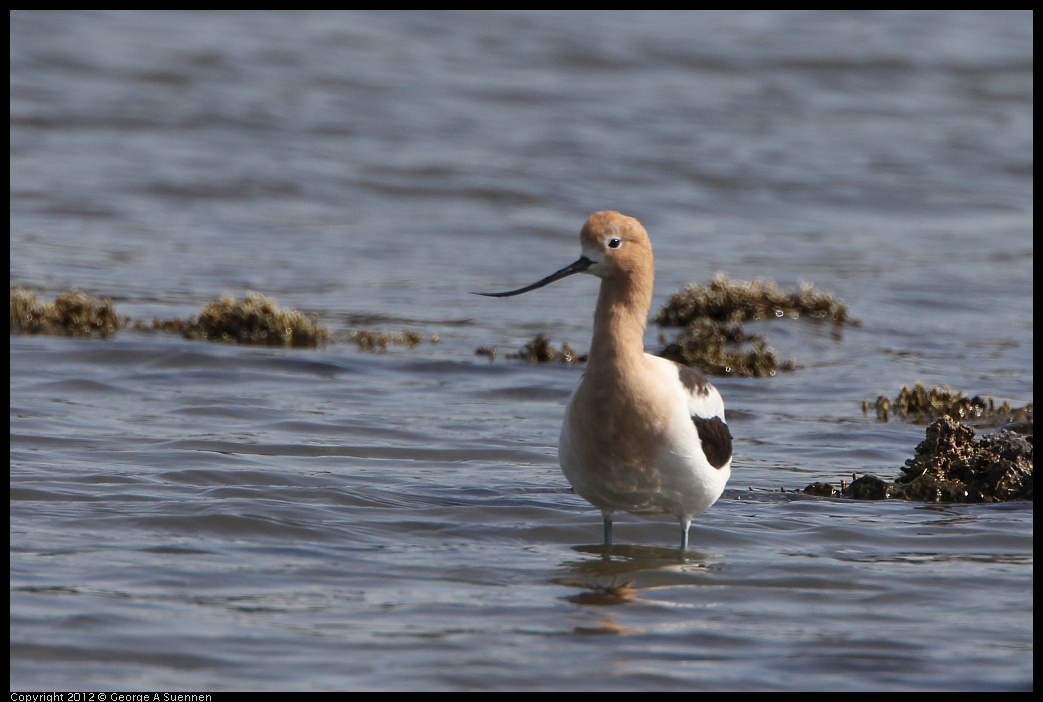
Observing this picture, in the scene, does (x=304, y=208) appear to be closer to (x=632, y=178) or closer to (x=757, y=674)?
(x=632, y=178)

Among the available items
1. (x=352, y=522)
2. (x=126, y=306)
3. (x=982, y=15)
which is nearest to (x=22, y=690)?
(x=352, y=522)

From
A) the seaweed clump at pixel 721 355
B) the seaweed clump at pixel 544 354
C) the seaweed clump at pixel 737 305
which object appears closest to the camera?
the seaweed clump at pixel 721 355

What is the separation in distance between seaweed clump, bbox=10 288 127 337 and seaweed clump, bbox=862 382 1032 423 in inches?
270

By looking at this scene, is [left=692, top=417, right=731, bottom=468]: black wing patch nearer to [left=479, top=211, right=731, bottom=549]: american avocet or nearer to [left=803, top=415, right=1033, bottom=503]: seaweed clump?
[left=479, top=211, right=731, bottom=549]: american avocet

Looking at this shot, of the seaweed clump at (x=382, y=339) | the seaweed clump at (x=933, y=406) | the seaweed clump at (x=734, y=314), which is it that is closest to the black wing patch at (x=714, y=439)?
the seaweed clump at (x=933, y=406)

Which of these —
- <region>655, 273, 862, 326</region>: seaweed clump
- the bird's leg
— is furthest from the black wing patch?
<region>655, 273, 862, 326</region>: seaweed clump

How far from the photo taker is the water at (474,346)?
20.0 ft

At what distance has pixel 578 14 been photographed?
3403cm

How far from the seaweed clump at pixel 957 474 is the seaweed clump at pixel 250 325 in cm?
585

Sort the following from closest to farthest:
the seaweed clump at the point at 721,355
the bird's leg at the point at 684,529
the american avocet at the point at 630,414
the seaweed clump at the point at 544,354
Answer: the american avocet at the point at 630,414
the bird's leg at the point at 684,529
the seaweed clump at the point at 721,355
the seaweed clump at the point at 544,354

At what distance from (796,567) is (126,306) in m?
9.08

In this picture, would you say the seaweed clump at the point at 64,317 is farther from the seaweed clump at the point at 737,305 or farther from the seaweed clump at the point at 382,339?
the seaweed clump at the point at 737,305

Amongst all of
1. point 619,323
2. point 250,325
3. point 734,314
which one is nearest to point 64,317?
point 250,325

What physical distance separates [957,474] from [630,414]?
9.06 feet
